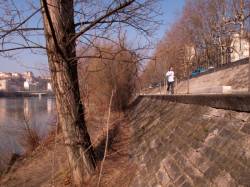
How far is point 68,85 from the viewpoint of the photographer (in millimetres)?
7746

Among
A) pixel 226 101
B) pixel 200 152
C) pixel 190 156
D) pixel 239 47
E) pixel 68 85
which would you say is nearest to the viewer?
pixel 200 152

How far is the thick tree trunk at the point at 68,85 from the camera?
7547 mm

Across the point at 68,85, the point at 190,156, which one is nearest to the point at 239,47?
the point at 68,85

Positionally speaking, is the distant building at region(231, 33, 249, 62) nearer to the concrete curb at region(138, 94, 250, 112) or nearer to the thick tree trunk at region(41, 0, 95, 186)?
the thick tree trunk at region(41, 0, 95, 186)

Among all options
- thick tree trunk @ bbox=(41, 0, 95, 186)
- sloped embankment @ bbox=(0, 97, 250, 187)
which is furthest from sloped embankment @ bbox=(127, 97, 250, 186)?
thick tree trunk @ bbox=(41, 0, 95, 186)

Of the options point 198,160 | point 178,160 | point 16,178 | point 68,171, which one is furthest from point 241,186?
point 16,178

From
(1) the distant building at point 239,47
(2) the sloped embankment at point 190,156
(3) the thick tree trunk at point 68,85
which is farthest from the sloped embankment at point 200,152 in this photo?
(1) the distant building at point 239,47

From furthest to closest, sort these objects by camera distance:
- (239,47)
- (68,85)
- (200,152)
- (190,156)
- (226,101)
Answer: (239,47)
(68,85)
(226,101)
(190,156)
(200,152)

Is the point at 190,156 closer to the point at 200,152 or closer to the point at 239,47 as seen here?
the point at 200,152

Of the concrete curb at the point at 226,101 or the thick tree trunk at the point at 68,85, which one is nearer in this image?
the concrete curb at the point at 226,101

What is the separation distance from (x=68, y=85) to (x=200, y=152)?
3.89 metres

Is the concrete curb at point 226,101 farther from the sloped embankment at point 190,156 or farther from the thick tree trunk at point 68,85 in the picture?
the thick tree trunk at point 68,85

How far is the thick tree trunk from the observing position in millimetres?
7547

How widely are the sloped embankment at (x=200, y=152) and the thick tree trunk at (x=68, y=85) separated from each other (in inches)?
55.1
